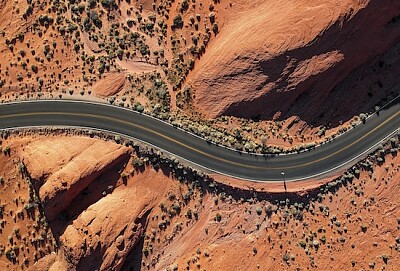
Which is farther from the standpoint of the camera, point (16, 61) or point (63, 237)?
point (16, 61)

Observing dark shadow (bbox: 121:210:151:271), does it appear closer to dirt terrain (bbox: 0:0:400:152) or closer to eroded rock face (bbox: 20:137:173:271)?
eroded rock face (bbox: 20:137:173:271)

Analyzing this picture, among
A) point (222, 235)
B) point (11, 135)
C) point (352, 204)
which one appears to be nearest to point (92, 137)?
point (11, 135)

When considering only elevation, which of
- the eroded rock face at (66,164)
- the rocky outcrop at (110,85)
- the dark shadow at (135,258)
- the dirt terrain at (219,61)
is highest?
the dirt terrain at (219,61)

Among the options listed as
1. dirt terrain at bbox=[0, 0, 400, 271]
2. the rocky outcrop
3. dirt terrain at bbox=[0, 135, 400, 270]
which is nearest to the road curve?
dirt terrain at bbox=[0, 0, 400, 271]

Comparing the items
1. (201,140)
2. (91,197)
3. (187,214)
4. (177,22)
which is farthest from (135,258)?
(177,22)

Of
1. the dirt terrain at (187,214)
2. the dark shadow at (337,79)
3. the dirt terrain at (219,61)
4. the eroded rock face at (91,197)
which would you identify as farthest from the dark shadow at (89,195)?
the dark shadow at (337,79)

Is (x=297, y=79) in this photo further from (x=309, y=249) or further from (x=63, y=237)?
(x=63, y=237)

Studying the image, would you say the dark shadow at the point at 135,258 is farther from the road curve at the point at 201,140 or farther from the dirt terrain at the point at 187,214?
the road curve at the point at 201,140
